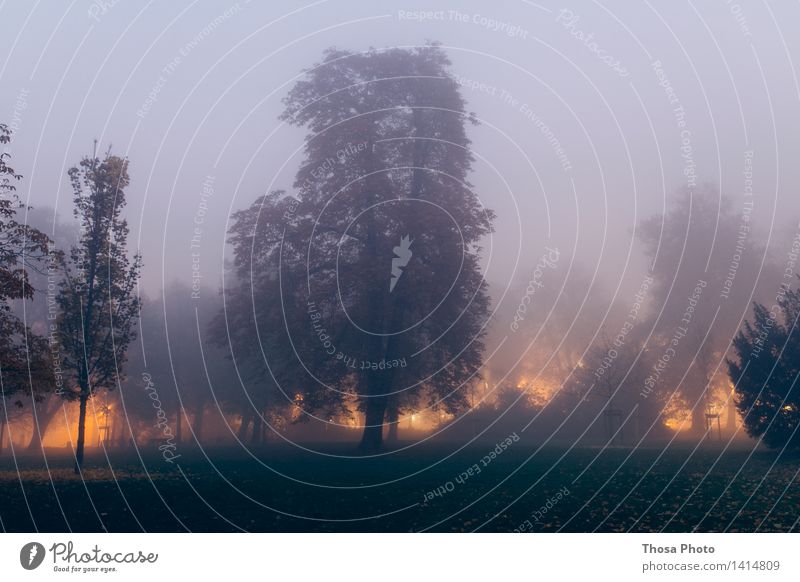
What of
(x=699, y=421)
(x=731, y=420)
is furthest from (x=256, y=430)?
(x=731, y=420)

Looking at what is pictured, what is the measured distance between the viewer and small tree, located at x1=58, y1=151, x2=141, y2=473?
23375mm

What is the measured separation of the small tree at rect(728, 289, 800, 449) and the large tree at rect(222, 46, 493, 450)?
12090 mm

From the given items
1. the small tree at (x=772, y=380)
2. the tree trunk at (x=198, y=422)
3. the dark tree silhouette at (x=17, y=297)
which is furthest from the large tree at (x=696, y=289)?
the dark tree silhouette at (x=17, y=297)

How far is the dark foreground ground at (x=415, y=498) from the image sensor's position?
14094mm

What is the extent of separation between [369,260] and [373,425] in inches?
311

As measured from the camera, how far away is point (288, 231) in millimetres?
32500

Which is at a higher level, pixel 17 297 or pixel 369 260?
pixel 369 260

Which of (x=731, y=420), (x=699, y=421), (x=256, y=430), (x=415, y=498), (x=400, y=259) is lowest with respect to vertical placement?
(x=415, y=498)

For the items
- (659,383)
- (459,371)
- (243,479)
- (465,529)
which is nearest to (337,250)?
(459,371)

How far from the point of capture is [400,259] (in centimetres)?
3200
